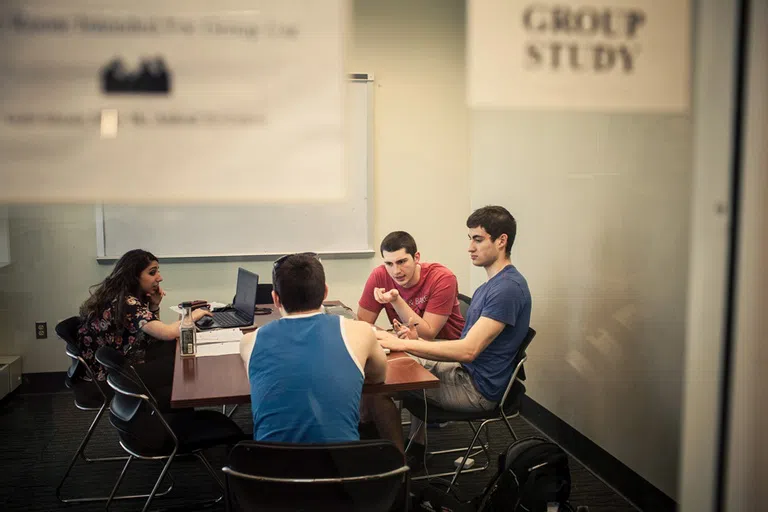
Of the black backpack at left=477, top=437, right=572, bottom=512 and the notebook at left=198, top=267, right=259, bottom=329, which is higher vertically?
the notebook at left=198, top=267, right=259, bottom=329

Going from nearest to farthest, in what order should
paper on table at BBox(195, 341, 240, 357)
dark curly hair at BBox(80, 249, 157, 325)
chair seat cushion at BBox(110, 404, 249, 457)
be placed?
chair seat cushion at BBox(110, 404, 249, 457) < paper on table at BBox(195, 341, 240, 357) < dark curly hair at BBox(80, 249, 157, 325)

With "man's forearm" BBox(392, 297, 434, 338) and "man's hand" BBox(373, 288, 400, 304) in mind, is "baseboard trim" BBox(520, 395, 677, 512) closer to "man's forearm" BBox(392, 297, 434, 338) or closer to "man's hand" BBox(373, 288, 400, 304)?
"man's forearm" BBox(392, 297, 434, 338)

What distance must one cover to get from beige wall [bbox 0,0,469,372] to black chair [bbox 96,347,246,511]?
2.11m

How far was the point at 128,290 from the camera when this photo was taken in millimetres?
3045

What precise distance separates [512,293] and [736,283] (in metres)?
1.28

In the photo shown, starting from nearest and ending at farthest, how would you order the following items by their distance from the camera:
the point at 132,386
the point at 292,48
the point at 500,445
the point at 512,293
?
the point at 292,48
the point at 132,386
the point at 512,293
the point at 500,445

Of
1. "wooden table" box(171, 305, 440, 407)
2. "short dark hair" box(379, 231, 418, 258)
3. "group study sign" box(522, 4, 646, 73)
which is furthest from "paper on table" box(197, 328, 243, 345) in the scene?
"group study sign" box(522, 4, 646, 73)

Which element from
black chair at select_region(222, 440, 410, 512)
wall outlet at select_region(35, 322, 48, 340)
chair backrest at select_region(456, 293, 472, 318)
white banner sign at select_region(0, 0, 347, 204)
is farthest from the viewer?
wall outlet at select_region(35, 322, 48, 340)

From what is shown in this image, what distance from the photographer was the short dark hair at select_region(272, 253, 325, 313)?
192 cm

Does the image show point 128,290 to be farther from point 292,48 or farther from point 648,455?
point 648,455

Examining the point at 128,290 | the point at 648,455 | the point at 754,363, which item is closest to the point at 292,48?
the point at 754,363

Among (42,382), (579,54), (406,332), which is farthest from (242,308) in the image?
(579,54)

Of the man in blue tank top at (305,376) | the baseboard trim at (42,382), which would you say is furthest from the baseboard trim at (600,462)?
the baseboard trim at (42,382)

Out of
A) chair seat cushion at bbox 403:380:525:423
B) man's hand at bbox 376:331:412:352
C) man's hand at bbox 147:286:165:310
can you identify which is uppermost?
man's hand at bbox 147:286:165:310
